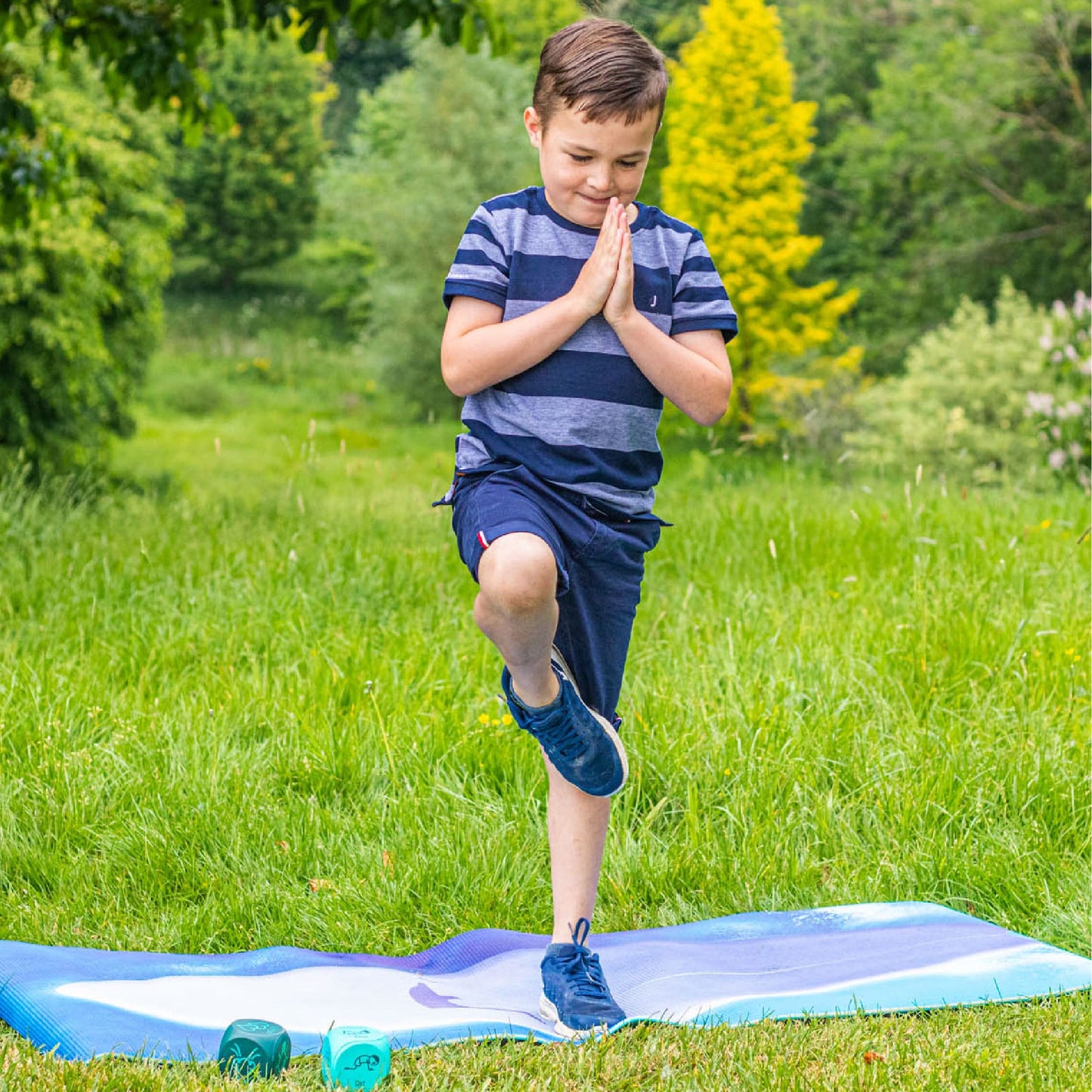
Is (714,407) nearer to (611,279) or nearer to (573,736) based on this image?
(611,279)

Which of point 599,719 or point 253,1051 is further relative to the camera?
point 599,719

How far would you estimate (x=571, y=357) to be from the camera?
92.0 inches

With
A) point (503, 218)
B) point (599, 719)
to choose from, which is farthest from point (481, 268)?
point (599, 719)

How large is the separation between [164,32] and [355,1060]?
4.71 m

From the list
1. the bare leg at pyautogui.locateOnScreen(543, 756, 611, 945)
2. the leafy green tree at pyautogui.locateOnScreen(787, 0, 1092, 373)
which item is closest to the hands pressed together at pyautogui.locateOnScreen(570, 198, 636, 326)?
the bare leg at pyautogui.locateOnScreen(543, 756, 611, 945)

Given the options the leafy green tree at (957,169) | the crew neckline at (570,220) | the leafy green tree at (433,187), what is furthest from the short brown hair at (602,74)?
the leafy green tree at (957,169)

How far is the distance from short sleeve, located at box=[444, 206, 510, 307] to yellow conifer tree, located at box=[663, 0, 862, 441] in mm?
12721

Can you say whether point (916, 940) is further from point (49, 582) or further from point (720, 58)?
point (720, 58)

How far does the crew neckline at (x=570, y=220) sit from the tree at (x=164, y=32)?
3069 mm

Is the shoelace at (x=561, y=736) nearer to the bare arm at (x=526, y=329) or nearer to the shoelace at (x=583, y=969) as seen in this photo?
the shoelace at (x=583, y=969)

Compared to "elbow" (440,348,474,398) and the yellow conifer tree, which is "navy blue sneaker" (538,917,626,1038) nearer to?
"elbow" (440,348,474,398)

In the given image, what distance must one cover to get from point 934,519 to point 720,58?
413 inches

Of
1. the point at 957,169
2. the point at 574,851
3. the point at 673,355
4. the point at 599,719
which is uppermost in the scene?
the point at 673,355

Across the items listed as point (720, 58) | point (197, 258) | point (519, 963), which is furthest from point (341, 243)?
point (519, 963)
